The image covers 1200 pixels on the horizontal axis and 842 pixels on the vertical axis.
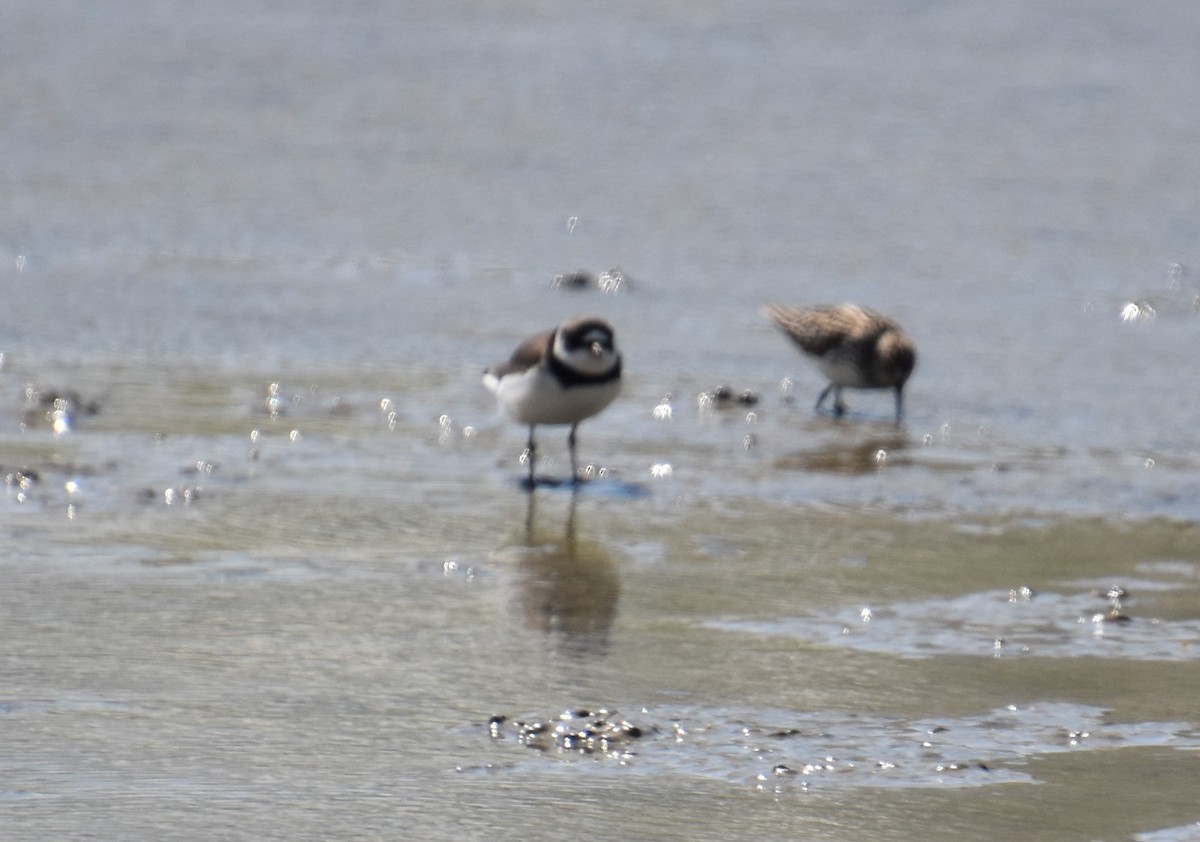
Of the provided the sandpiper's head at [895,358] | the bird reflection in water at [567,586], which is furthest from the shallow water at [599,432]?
the sandpiper's head at [895,358]

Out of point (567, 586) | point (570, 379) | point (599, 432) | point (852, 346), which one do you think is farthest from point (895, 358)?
point (567, 586)

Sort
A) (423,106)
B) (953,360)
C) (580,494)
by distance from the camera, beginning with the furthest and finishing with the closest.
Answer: (423,106)
(953,360)
(580,494)

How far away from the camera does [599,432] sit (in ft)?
25.6

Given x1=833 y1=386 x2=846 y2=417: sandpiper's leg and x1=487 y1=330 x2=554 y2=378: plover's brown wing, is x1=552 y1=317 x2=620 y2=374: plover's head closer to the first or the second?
x1=487 y1=330 x2=554 y2=378: plover's brown wing

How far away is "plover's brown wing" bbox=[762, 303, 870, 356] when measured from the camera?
8.66 m

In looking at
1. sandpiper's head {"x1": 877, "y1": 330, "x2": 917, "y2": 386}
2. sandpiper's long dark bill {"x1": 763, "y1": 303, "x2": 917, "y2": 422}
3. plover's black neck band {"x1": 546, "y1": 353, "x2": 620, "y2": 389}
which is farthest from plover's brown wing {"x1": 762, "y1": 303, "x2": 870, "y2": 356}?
plover's black neck band {"x1": 546, "y1": 353, "x2": 620, "y2": 389}

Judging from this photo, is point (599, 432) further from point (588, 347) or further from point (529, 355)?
point (588, 347)

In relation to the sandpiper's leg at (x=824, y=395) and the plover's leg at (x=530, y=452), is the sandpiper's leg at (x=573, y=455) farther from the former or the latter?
the sandpiper's leg at (x=824, y=395)

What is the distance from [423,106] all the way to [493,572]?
28.1ft

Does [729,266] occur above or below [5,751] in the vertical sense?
above

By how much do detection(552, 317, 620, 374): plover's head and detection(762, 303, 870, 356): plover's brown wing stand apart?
66.6 inches

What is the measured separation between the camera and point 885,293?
10.3m

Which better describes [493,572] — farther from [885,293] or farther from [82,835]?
[885,293]

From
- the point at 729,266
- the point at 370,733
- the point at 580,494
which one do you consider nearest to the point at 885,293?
the point at 729,266
